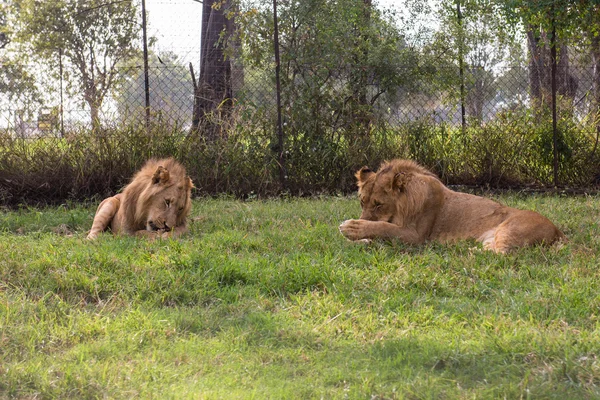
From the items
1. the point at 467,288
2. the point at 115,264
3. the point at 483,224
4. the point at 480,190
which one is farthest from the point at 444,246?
the point at 480,190

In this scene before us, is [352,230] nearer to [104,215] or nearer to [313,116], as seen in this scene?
[104,215]

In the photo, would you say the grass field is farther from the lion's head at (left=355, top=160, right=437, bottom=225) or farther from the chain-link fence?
the chain-link fence

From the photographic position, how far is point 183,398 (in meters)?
3.25

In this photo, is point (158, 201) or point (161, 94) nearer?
point (158, 201)

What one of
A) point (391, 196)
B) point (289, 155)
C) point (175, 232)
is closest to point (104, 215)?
point (175, 232)

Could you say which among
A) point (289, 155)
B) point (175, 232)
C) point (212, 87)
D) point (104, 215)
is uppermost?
point (212, 87)

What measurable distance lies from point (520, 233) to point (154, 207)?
325 centimetres

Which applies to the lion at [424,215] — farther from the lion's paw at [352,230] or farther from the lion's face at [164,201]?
the lion's face at [164,201]

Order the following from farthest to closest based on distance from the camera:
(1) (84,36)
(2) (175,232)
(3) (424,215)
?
(1) (84,36) < (2) (175,232) < (3) (424,215)

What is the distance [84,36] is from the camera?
17547 mm

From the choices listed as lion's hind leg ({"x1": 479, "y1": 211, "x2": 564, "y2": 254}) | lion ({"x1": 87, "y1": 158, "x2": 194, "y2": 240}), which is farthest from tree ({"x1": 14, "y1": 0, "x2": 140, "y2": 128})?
lion's hind leg ({"x1": 479, "y1": 211, "x2": 564, "y2": 254})

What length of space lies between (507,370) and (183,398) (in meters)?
1.51

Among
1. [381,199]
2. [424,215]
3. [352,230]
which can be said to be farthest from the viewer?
[424,215]

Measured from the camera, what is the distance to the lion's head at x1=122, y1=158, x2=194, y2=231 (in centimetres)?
688
